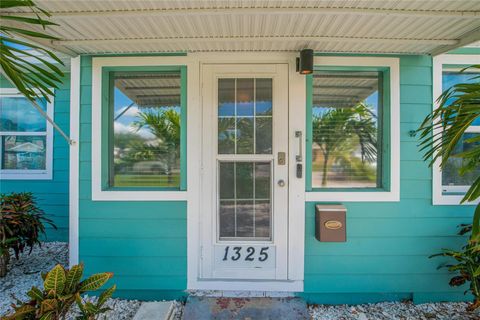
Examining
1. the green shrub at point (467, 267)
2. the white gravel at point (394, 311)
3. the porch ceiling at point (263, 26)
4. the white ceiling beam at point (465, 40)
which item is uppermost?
the porch ceiling at point (263, 26)

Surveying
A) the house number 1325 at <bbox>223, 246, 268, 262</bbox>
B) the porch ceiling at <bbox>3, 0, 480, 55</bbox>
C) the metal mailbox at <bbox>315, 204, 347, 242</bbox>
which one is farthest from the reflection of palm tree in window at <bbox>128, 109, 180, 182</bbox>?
the metal mailbox at <bbox>315, 204, 347, 242</bbox>

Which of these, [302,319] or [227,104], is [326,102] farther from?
[302,319]

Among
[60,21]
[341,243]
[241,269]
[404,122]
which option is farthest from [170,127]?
[404,122]

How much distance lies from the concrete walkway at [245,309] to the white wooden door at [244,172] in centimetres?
19

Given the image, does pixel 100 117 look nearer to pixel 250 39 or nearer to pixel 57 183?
pixel 250 39

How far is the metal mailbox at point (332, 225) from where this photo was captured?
2314 mm

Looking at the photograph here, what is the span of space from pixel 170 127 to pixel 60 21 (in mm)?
1157

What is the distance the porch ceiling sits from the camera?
1744 millimetres

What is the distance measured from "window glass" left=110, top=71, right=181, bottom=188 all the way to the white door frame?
0.90 feet

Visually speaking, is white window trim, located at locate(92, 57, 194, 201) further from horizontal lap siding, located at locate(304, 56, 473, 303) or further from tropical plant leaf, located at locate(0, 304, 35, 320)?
horizontal lap siding, located at locate(304, 56, 473, 303)

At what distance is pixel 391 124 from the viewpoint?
2.44 meters

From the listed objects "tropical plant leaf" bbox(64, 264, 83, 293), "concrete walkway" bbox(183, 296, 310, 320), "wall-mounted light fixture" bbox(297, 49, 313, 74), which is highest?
"wall-mounted light fixture" bbox(297, 49, 313, 74)

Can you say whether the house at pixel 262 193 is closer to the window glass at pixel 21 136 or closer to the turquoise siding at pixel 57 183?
the turquoise siding at pixel 57 183

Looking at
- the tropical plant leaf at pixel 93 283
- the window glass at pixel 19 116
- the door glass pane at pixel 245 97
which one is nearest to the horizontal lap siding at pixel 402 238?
the door glass pane at pixel 245 97
